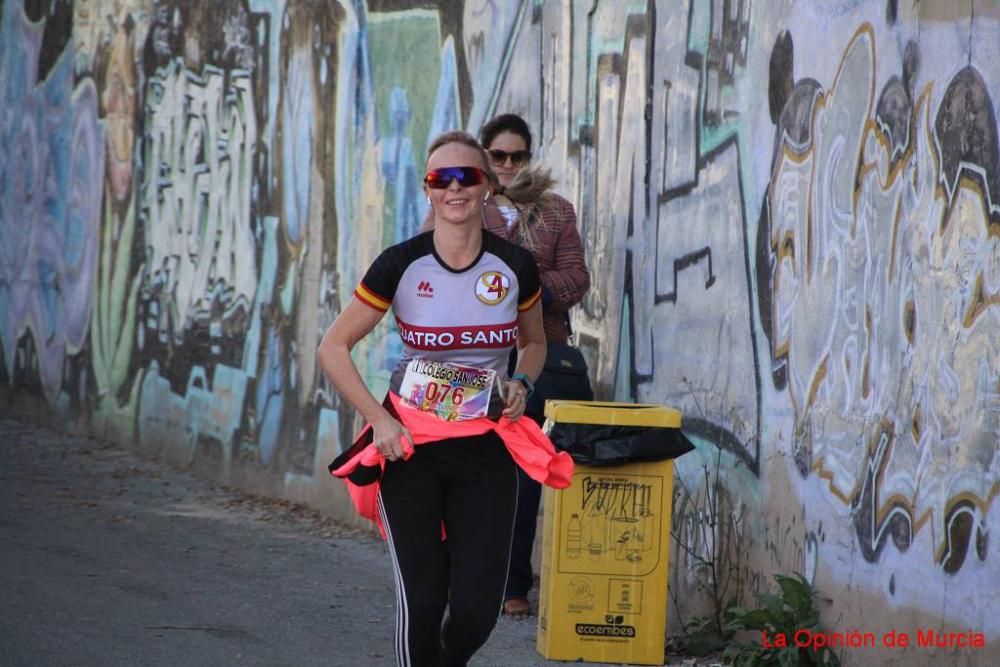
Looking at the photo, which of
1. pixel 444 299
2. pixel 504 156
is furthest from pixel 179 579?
pixel 444 299

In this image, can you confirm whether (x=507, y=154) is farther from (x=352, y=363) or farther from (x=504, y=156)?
(x=352, y=363)

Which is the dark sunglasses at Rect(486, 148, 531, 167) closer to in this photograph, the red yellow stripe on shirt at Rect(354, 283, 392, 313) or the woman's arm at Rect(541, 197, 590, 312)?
the woman's arm at Rect(541, 197, 590, 312)

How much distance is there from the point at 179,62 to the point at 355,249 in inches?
125

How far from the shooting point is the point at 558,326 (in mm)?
7555

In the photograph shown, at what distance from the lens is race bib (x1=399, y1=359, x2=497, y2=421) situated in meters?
5.33

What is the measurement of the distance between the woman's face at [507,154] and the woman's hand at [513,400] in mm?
2337

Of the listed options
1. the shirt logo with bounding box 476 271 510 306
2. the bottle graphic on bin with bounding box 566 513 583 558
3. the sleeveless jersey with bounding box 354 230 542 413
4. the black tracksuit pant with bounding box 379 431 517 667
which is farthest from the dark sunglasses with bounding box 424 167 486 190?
the bottle graphic on bin with bounding box 566 513 583 558

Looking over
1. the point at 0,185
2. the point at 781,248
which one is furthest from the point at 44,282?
the point at 781,248

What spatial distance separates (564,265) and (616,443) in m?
1.08

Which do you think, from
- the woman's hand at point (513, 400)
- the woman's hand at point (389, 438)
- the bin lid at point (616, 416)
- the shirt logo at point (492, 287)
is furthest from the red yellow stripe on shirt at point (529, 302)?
the bin lid at point (616, 416)

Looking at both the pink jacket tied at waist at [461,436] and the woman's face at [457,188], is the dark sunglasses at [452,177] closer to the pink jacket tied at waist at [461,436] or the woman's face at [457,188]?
the woman's face at [457,188]

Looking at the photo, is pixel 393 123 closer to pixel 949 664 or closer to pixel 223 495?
pixel 223 495

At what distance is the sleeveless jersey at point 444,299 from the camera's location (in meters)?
5.34

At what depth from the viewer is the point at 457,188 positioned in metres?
5.38
